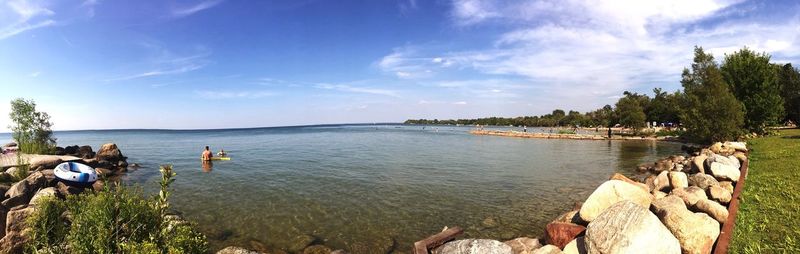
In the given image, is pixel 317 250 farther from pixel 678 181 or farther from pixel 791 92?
pixel 791 92

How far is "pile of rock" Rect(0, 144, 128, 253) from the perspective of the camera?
9625 millimetres

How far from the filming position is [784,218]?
9977 mm

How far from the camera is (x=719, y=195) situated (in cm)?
1287

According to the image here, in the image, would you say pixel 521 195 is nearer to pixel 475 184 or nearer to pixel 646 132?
pixel 475 184

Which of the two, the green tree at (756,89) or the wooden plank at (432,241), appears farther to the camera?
the green tree at (756,89)

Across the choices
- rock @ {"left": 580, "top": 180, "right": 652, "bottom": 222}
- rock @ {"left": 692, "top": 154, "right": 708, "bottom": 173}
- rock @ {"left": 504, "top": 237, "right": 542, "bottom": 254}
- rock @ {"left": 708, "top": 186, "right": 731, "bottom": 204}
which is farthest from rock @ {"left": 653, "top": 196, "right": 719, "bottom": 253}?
rock @ {"left": 692, "top": 154, "right": 708, "bottom": 173}

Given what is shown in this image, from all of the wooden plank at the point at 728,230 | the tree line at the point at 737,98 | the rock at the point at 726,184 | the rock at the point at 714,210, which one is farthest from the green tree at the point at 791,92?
the rock at the point at 714,210

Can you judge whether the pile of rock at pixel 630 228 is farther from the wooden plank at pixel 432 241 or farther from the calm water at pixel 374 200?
the calm water at pixel 374 200

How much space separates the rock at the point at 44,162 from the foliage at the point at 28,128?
5.30 m

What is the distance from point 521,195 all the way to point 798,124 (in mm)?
85459

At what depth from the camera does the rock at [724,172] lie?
638 inches

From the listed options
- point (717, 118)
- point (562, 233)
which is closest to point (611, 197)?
point (562, 233)

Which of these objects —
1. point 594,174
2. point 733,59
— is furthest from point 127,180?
point 733,59

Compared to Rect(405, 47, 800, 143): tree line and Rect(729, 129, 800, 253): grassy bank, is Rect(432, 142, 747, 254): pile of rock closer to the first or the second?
Rect(729, 129, 800, 253): grassy bank
